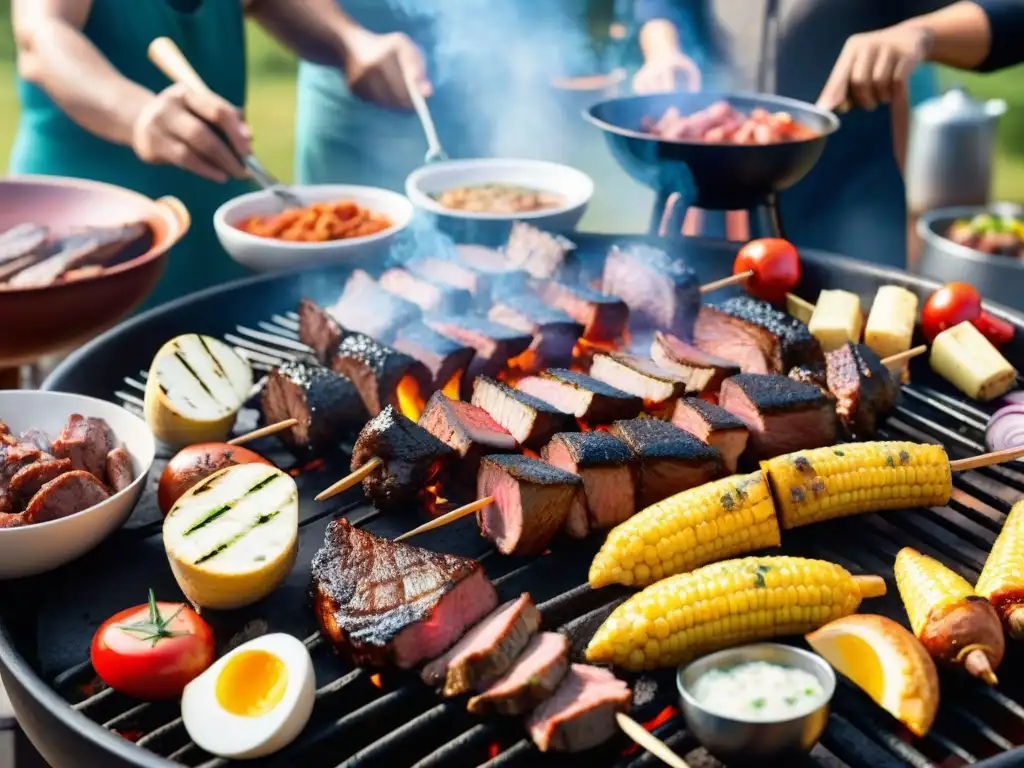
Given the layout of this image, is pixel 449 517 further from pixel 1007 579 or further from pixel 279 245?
pixel 279 245

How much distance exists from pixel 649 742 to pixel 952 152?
9.93 meters

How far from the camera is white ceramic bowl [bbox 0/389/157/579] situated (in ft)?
8.93

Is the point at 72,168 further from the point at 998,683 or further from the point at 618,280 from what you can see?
the point at 998,683

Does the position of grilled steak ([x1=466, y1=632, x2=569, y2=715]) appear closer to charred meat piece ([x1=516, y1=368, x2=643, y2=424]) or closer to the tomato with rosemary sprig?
the tomato with rosemary sprig

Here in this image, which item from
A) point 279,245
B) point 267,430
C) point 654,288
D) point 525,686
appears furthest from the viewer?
point 279,245

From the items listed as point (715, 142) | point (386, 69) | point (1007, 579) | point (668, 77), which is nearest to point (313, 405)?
point (715, 142)

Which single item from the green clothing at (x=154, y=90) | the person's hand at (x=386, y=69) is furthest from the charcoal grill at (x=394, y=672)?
the person's hand at (x=386, y=69)

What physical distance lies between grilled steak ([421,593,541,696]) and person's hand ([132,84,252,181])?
9.29 ft

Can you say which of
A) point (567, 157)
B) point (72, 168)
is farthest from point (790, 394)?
point (567, 157)

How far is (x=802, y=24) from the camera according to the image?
20.6 feet

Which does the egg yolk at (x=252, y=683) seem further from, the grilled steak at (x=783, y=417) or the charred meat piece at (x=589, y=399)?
the grilled steak at (x=783, y=417)

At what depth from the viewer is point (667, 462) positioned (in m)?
3.20

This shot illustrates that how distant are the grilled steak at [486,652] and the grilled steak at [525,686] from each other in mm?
35

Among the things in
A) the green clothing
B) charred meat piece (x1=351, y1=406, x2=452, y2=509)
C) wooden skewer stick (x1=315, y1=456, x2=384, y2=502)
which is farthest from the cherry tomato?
the green clothing
